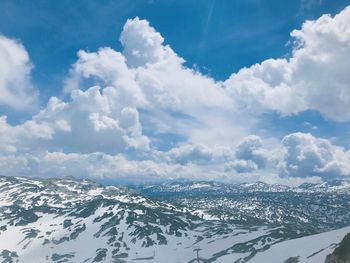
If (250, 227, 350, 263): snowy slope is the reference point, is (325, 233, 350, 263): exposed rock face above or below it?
above

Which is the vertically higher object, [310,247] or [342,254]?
[342,254]

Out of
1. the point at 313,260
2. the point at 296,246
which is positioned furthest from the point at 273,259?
the point at 313,260

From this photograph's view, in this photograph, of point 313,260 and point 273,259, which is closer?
point 313,260

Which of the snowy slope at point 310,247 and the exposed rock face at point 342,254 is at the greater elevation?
the exposed rock face at point 342,254

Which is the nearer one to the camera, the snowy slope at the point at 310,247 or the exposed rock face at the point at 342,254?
the exposed rock face at the point at 342,254

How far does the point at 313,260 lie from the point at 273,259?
2442 inches

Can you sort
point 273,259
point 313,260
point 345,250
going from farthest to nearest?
point 273,259
point 313,260
point 345,250

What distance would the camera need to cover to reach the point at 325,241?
566 feet

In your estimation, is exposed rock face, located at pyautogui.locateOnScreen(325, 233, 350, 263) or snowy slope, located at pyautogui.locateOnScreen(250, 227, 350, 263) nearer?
exposed rock face, located at pyautogui.locateOnScreen(325, 233, 350, 263)

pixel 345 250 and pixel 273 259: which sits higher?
pixel 345 250

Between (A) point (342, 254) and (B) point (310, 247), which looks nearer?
(A) point (342, 254)

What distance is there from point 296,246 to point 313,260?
62.1m

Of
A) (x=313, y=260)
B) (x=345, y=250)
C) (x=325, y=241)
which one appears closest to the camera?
(x=345, y=250)

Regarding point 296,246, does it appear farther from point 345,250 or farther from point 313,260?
point 345,250
